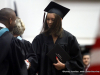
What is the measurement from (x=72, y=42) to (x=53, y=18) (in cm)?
46

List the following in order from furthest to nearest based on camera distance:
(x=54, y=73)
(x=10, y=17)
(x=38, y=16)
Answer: (x=38, y=16) < (x=54, y=73) < (x=10, y=17)

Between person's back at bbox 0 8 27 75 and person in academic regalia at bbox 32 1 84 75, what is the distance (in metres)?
0.53

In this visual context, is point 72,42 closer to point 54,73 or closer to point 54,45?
point 54,45

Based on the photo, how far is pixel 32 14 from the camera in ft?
20.3

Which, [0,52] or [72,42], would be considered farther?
[72,42]

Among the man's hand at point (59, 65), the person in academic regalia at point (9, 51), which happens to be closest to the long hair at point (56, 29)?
the man's hand at point (59, 65)

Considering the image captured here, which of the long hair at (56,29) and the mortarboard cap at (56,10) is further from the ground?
the mortarboard cap at (56,10)

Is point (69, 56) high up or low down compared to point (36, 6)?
down

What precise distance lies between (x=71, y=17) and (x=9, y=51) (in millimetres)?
4419

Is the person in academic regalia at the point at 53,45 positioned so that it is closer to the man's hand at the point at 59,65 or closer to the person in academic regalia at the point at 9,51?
the man's hand at the point at 59,65

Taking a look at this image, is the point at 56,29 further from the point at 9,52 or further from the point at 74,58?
the point at 9,52

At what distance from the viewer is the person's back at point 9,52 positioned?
7.07 ft

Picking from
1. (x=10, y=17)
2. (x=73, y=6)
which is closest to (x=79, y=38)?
(x=73, y=6)

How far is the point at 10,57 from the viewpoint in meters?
2.21
